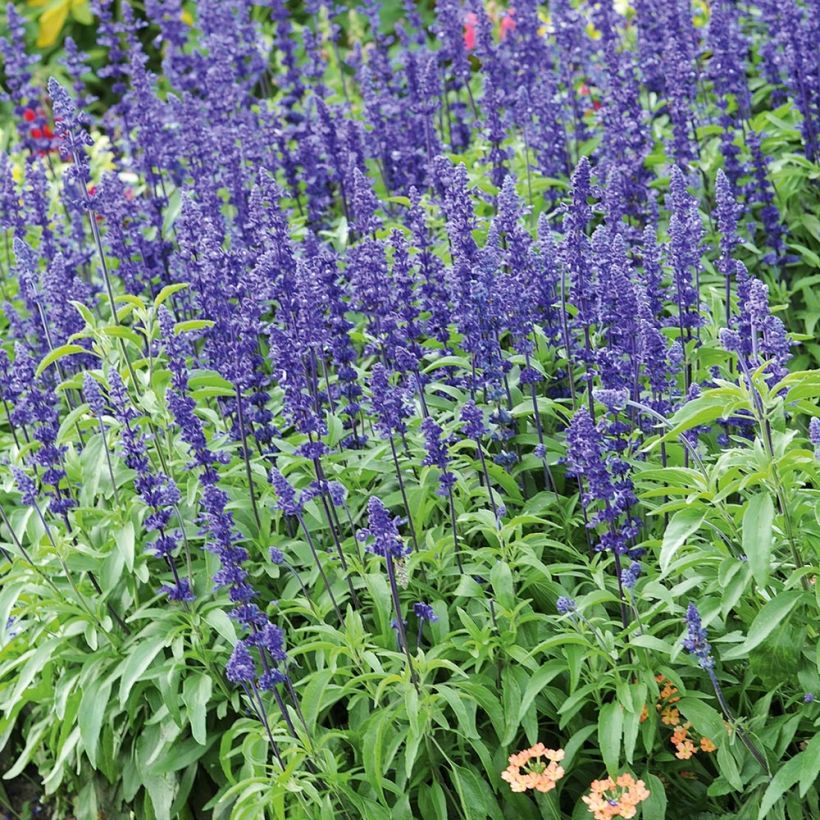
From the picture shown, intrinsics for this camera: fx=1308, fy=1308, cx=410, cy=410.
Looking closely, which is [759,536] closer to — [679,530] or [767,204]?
[679,530]

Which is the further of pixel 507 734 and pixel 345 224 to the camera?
pixel 345 224

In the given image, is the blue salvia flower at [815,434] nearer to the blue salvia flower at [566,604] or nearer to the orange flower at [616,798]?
the blue salvia flower at [566,604]

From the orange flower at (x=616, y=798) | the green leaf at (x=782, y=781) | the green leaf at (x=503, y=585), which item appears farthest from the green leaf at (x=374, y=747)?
the green leaf at (x=782, y=781)

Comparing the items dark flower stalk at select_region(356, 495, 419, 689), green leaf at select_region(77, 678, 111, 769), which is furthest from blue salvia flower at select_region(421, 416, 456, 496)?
green leaf at select_region(77, 678, 111, 769)

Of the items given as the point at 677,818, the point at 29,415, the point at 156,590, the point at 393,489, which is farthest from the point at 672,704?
the point at 29,415

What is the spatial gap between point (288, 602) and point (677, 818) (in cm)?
164

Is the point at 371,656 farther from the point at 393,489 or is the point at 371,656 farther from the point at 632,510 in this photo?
the point at 632,510

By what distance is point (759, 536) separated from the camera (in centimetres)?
401

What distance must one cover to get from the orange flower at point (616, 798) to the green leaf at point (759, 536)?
841mm

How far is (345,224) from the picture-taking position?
7.10 meters

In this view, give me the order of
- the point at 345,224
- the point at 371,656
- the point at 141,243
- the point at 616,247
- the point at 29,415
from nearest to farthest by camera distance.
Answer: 1. the point at 371,656
2. the point at 616,247
3. the point at 29,415
4. the point at 141,243
5. the point at 345,224

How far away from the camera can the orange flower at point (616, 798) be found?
4.26 m

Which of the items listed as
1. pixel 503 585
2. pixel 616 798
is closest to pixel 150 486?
pixel 503 585

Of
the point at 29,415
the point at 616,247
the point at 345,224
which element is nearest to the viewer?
the point at 616,247
